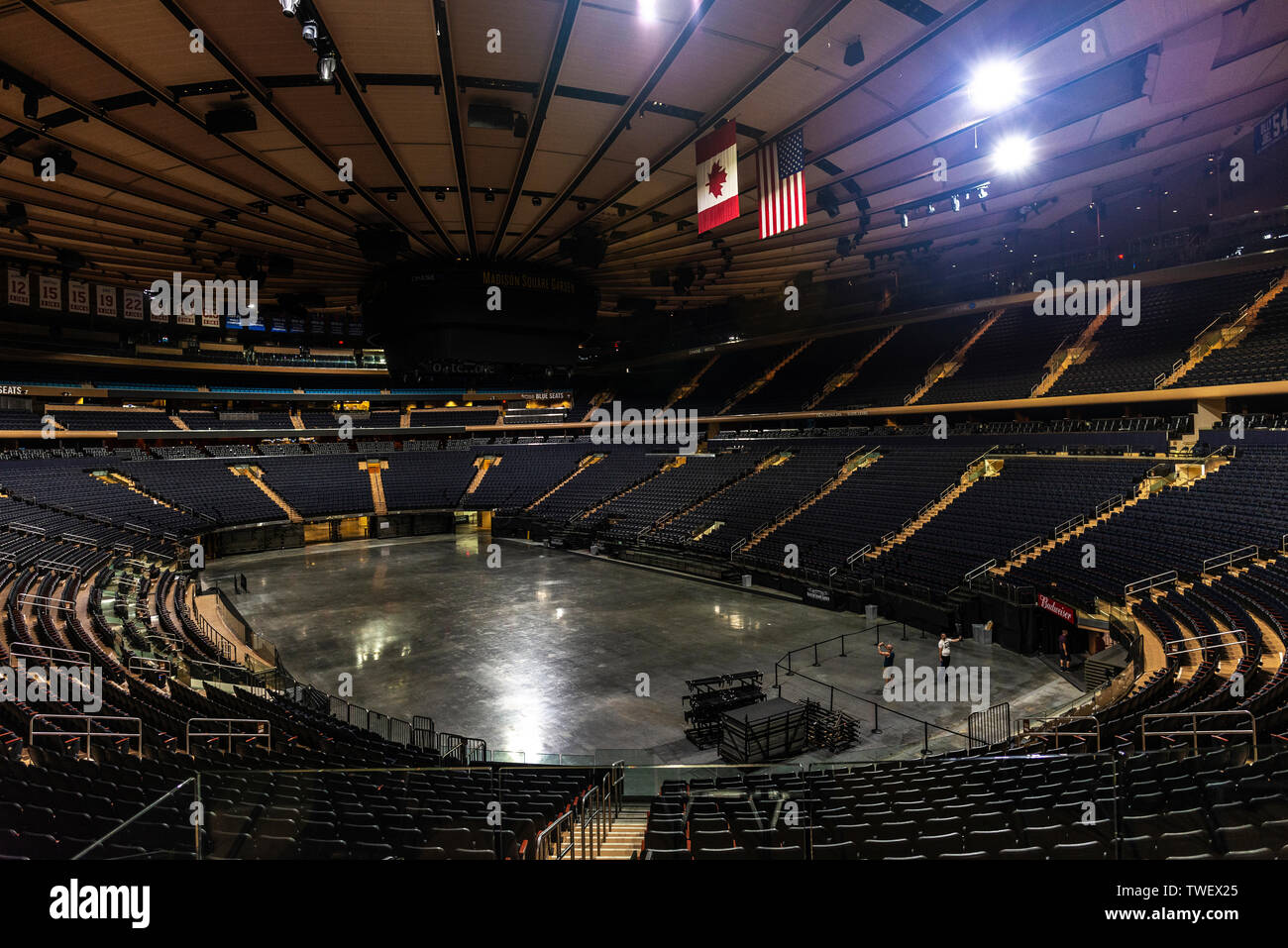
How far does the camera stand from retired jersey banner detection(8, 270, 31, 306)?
14.2 meters

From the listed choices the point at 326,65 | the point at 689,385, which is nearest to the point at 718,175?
the point at 326,65

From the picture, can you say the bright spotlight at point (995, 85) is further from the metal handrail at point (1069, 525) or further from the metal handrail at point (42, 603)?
the metal handrail at point (42, 603)

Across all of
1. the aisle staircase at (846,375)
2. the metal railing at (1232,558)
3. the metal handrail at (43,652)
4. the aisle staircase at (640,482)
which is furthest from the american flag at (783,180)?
the aisle staircase at (640,482)

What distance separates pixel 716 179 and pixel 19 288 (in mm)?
15568

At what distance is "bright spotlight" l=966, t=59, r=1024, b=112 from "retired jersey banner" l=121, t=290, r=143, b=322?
18.9 m

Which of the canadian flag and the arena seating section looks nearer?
the arena seating section

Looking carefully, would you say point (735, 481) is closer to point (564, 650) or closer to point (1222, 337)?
point (564, 650)

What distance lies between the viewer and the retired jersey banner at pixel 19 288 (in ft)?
46.6

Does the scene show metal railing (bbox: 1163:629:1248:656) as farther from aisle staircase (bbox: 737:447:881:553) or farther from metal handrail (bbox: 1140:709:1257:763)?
aisle staircase (bbox: 737:447:881:553)

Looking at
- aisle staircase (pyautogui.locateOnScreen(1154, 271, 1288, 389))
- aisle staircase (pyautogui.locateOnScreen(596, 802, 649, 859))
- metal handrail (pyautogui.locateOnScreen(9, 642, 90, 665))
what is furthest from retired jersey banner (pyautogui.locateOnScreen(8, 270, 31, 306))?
aisle staircase (pyautogui.locateOnScreen(1154, 271, 1288, 389))

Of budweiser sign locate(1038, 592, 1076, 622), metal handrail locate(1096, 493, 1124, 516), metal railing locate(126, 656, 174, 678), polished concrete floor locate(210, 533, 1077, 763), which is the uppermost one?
metal handrail locate(1096, 493, 1124, 516)

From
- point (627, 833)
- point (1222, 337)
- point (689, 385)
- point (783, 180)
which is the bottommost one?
point (627, 833)

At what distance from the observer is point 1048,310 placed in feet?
85.1

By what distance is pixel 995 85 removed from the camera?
8.15 metres
